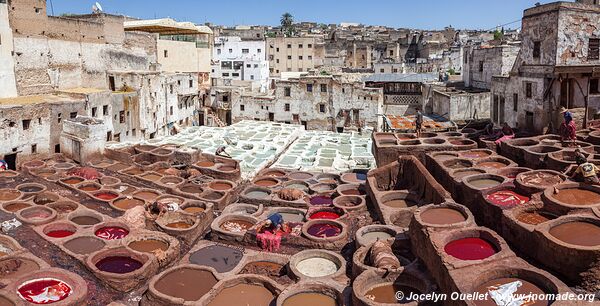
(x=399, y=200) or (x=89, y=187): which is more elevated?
(x=399, y=200)

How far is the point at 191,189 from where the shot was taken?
2369cm

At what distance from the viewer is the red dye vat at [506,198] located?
1359 cm

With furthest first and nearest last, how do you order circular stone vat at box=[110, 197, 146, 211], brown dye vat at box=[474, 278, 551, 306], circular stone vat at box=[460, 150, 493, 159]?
1. circular stone vat at box=[110, 197, 146, 211]
2. circular stone vat at box=[460, 150, 493, 159]
3. brown dye vat at box=[474, 278, 551, 306]

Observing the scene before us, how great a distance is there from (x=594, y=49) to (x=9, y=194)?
2530 cm

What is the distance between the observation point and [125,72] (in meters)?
36.3

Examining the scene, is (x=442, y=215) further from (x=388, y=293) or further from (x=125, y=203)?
(x=125, y=203)

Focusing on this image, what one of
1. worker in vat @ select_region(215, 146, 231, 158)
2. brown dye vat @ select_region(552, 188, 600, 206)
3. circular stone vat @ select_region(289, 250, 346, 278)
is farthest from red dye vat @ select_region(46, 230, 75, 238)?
brown dye vat @ select_region(552, 188, 600, 206)

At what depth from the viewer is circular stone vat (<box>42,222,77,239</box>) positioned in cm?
1748

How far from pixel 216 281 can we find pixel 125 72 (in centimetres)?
2559

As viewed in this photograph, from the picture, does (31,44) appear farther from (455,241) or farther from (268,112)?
(455,241)

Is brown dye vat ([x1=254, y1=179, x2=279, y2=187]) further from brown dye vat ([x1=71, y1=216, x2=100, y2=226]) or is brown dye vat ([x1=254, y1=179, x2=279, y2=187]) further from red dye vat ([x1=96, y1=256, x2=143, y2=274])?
red dye vat ([x1=96, y1=256, x2=143, y2=274])

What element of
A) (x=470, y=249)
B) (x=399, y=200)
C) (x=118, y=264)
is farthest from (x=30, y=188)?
(x=470, y=249)

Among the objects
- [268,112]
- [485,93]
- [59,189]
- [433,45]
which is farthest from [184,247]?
[433,45]

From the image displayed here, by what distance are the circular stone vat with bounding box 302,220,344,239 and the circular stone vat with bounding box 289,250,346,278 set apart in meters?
1.51
